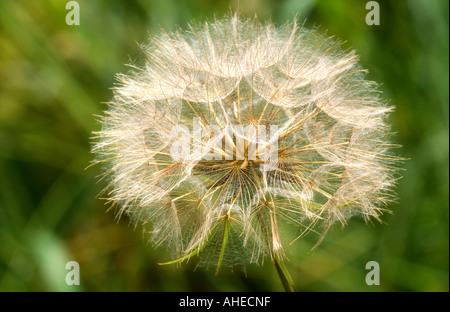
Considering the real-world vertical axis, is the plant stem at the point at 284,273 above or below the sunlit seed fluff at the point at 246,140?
below

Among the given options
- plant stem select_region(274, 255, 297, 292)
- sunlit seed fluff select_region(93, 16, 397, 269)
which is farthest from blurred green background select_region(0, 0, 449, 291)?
plant stem select_region(274, 255, 297, 292)

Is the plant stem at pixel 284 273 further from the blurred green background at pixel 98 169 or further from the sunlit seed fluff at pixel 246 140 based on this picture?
the blurred green background at pixel 98 169

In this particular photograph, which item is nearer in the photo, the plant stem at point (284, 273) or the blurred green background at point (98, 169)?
the plant stem at point (284, 273)

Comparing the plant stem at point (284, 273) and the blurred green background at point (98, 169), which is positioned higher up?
the blurred green background at point (98, 169)

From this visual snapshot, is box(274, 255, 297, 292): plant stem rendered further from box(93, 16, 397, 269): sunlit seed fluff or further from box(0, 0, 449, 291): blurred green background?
box(0, 0, 449, 291): blurred green background

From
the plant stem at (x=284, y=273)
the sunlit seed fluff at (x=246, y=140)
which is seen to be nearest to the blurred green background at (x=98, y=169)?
the sunlit seed fluff at (x=246, y=140)

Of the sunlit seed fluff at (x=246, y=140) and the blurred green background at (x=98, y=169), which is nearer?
the sunlit seed fluff at (x=246, y=140)

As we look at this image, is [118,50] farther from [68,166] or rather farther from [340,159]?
[340,159]
